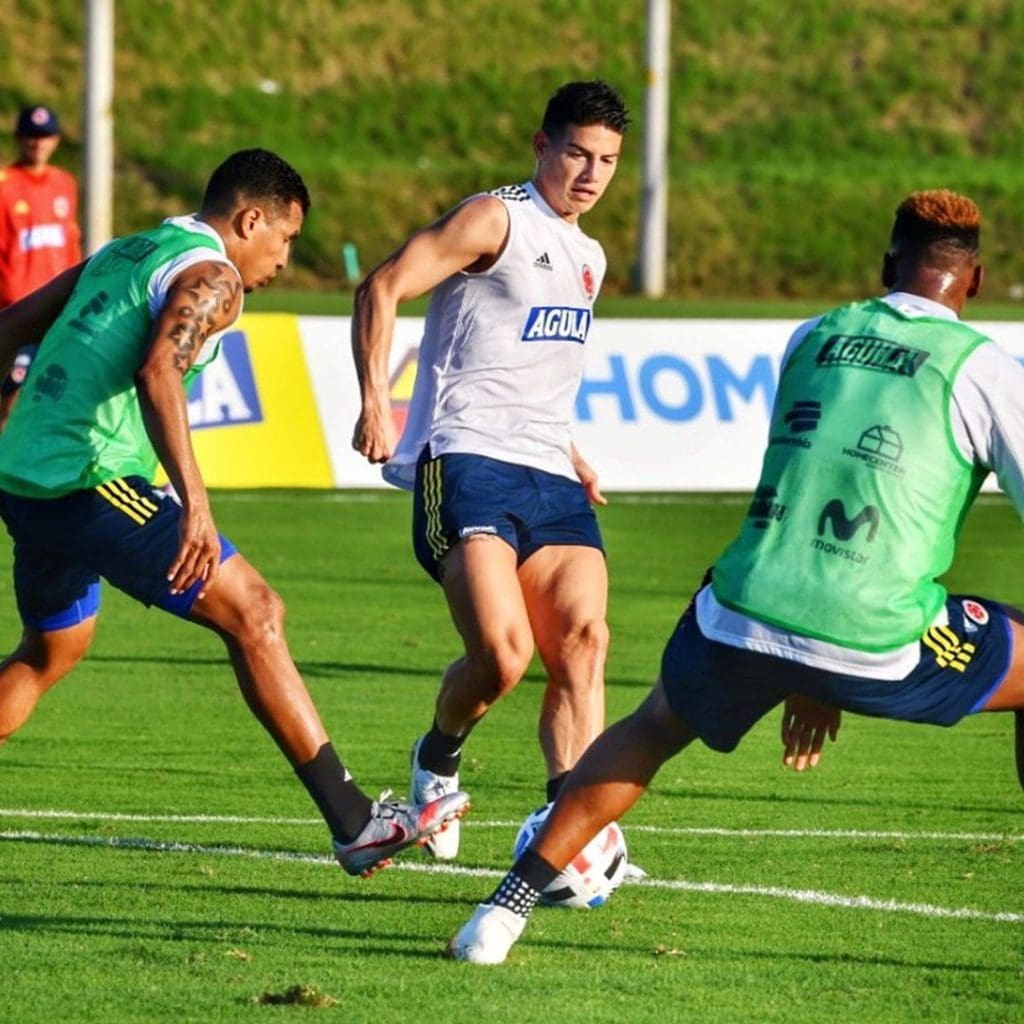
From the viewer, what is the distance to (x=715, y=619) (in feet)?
20.9

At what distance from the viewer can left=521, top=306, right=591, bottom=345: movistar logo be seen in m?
8.38

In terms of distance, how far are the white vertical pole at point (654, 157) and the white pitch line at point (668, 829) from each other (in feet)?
94.9

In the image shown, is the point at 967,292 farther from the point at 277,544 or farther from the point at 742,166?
the point at 742,166

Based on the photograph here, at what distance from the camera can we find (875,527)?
621 centimetres

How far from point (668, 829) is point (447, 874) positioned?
3.54 feet

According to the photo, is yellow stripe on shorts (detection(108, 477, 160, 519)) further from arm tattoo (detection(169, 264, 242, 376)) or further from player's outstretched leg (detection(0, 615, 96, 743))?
player's outstretched leg (detection(0, 615, 96, 743))

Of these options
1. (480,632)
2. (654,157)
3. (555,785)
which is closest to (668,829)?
(555,785)

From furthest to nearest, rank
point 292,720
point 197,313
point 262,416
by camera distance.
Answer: point 262,416
point 292,720
point 197,313

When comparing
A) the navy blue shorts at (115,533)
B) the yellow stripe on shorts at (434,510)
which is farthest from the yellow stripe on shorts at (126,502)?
the yellow stripe on shorts at (434,510)

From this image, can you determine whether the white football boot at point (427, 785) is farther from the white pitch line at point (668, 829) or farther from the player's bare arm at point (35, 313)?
the player's bare arm at point (35, 313)

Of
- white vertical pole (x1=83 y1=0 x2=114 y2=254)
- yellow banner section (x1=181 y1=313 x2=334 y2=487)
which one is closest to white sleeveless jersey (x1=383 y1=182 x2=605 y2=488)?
yellow banner section (x1=181 y1=313 x2=334 y2=487)

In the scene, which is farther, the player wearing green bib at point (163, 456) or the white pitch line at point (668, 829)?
the white pitch line at point (668, 829)

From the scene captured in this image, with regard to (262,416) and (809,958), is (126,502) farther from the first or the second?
(262,416)

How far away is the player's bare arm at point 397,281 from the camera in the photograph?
776 cm
